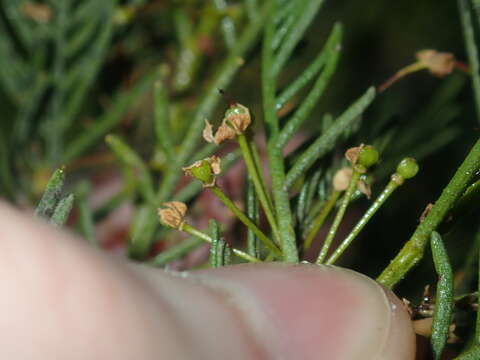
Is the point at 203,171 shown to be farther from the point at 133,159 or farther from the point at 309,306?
the point at 133,159

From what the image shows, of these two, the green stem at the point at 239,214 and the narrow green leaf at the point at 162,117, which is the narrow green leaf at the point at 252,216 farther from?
the narrow green leaf at the point at 162,117

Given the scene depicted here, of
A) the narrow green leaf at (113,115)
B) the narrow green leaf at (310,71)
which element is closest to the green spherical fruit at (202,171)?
the narrow green leaf at (310,71)

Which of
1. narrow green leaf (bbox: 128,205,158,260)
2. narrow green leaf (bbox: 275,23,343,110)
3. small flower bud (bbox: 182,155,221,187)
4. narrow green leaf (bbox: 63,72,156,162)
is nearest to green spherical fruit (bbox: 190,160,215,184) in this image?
small flower bud (bbox: 182,155,221,187)

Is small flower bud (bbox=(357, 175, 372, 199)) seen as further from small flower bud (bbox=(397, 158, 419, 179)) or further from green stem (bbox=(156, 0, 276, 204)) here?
green stem (bbox=(156, 0, 276, 204))

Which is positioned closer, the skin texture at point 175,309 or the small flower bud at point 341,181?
the skin texture at point 175,309

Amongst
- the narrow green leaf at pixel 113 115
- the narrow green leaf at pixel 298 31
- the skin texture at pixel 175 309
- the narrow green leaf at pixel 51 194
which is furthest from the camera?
the narrow green leaf at pixel 113 115
